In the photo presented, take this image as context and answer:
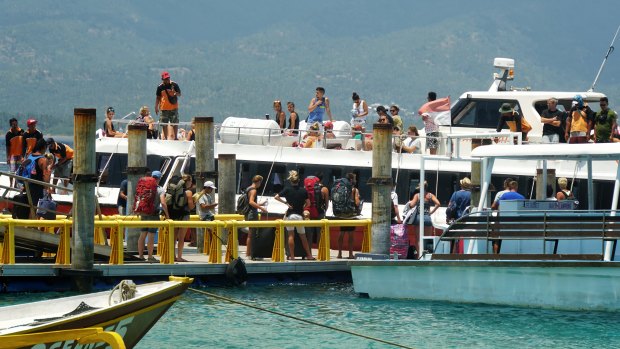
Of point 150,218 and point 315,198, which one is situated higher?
point 315,198

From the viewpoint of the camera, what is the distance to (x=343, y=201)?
2825 cm

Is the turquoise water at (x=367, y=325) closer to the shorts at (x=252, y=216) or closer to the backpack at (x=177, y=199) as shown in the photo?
the backpack at (x=177, y=199)

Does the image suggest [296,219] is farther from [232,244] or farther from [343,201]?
[232,244]

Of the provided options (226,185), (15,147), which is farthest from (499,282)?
(15,147)

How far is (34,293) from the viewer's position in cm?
2512

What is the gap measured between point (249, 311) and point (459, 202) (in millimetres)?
5625

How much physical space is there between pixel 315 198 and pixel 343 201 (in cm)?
66

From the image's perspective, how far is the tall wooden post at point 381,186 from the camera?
26000 millimetres

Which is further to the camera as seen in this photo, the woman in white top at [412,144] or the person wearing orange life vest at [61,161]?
the person wearing orange life vest at [61,161]

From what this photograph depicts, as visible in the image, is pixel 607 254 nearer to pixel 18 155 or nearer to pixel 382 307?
pixel 382 307

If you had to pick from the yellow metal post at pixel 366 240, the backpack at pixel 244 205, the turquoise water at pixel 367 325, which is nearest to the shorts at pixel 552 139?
the yellow metal post at pixel 366 240

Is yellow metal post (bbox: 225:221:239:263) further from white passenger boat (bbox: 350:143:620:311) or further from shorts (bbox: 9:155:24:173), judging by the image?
shorts (bbox: 9:155:24:173)

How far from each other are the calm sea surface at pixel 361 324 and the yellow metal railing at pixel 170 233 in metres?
0.73

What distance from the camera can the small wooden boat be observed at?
58.7ft
